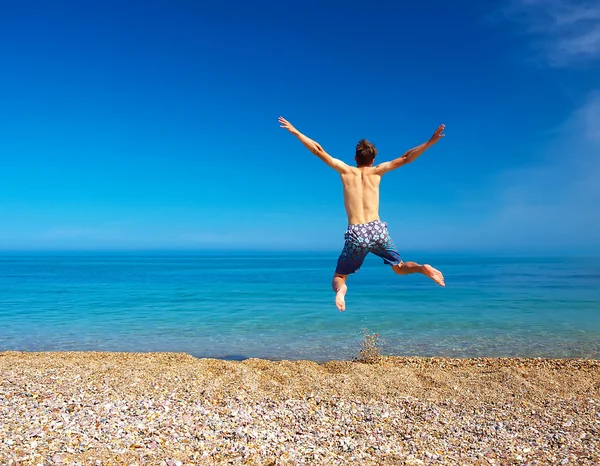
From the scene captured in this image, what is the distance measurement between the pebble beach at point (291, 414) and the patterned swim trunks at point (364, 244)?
2973 mm

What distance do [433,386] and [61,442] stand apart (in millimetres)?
7939

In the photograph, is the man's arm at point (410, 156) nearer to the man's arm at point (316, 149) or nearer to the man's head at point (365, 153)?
the man's head at point (365, 153)

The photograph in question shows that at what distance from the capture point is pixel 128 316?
25547 millimetres

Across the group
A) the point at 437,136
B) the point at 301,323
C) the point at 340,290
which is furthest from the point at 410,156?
the point at 301,323

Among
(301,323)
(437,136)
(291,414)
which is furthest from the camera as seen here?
(301,323)

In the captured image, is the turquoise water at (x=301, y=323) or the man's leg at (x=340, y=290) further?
the turquoise water at (x=301, y=323)

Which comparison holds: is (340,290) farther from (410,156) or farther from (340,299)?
(410,156)

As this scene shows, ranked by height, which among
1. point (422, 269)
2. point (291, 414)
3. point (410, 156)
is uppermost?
point (410, 156)

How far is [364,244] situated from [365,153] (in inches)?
48.7

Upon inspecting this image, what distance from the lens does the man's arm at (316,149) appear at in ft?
21.6

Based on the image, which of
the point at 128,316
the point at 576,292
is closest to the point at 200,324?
the point at 128,316

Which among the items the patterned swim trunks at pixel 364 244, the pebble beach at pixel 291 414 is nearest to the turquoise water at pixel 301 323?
the pebble beach at pixel 291 414

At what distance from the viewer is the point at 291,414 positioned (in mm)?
9422

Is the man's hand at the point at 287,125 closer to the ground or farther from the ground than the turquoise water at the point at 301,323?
farther from the ground
